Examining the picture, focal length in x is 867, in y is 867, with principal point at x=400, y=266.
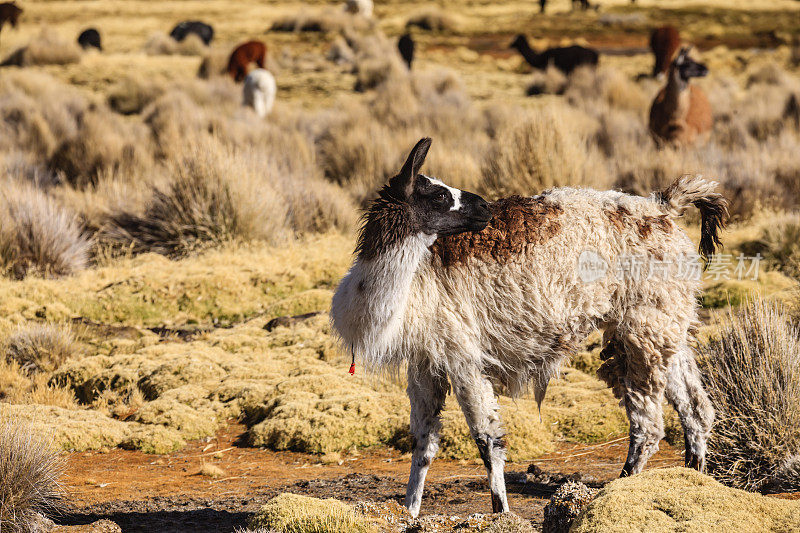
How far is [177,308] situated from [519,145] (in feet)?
19.3

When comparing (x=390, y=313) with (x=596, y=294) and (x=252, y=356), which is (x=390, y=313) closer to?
(x=596, y=294)

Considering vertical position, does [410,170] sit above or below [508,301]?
above

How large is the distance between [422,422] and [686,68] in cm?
1102

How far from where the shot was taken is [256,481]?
6.38 m

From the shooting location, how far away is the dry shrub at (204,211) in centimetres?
1202

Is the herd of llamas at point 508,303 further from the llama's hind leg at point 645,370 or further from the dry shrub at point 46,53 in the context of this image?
the dry shrub at point 46,53

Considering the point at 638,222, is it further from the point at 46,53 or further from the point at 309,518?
the point at 46,53

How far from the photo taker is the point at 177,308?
10172 mm

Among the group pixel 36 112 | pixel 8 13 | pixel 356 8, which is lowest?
pixel 36 112

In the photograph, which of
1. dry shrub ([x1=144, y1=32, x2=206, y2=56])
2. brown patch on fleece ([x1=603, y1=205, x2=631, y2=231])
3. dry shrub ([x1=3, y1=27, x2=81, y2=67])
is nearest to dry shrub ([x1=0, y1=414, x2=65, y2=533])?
brown patch on fleece ([x1=603, y1=205, x2=631, y2=231])

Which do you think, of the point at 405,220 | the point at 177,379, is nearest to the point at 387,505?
the point at 405,220

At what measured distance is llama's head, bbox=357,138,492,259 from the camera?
496 centimetres

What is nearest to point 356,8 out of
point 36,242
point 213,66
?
point 213,66

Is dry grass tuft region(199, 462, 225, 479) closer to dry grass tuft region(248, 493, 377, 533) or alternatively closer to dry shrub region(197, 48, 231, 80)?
dry grass tuft region(248, 493, 377, 533)
